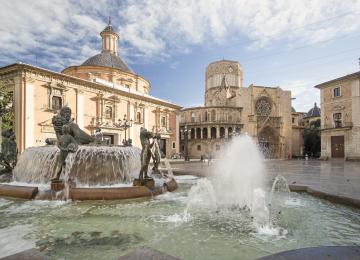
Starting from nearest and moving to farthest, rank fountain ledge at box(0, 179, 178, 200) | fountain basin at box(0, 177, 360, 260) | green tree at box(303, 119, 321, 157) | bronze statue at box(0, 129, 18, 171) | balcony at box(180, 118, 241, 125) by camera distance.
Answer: fountain basin at box(0, 177, 360, 260) → fountain ledge at box(0, 179, 178, 200) → bronze statue at box(0, 129, 18, 171) → balcony at box(180, 118, 241, 125) → green tree at box(303, 119, 321, 157)

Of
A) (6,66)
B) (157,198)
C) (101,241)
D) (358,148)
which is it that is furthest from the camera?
(358,148)

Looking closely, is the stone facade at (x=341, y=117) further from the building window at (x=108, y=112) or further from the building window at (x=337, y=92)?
the building window at (x=108, y=112)

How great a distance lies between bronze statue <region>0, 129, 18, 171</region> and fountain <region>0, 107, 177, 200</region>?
1.14 ft

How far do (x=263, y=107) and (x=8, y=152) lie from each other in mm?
48099

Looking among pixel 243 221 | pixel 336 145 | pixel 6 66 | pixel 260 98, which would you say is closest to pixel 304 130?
pixel 260 98

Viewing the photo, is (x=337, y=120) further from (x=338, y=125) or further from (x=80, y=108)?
(x=80, y=108)

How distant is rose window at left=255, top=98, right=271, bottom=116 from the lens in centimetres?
5091

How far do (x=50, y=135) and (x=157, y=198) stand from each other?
2125cm

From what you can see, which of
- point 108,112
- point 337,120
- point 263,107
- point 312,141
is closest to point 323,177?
point 108,112

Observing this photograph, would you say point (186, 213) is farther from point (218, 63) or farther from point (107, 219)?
point (218, 63)

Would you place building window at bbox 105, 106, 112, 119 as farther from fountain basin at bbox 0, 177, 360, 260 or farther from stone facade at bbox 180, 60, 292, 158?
fountain basin at bbox 0, 177, 360, 260

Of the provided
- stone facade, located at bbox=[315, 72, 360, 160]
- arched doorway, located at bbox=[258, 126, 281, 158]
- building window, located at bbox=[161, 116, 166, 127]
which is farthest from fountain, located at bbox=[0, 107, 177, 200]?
arched doorway, located at bbox=[258, 126, 281, 158]

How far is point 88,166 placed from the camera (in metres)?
7.99

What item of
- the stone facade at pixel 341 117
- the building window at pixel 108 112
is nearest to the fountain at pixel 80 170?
the building window at pixel 108 112
